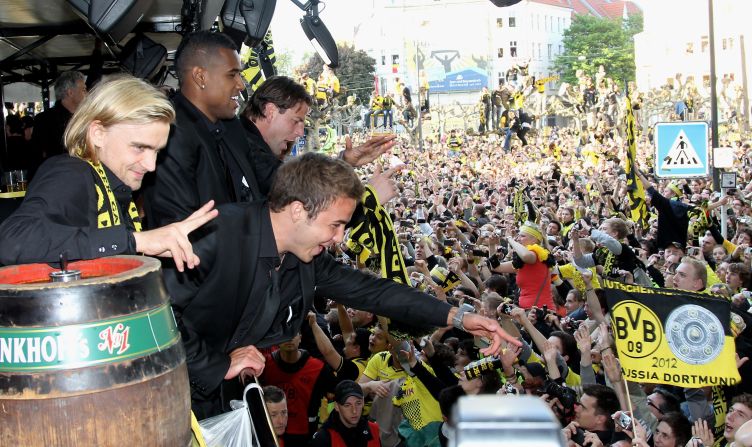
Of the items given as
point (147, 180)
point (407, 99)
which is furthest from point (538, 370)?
point (407, 99)

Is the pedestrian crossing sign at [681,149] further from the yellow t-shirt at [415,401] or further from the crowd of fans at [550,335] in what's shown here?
the yellow t-shirt at [415,401]

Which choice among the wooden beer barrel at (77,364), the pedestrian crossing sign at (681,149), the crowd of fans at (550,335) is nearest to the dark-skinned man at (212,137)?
the crowd of fans at (550,335)

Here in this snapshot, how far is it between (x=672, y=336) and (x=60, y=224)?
14.8ft

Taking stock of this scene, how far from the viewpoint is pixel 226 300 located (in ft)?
10.7

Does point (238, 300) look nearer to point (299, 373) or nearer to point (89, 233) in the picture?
point (89, 233)

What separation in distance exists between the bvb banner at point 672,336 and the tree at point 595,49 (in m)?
107

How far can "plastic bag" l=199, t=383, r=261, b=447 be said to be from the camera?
2.73 m

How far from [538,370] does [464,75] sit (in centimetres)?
10786

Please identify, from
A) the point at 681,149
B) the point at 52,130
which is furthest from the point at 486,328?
the point at 681,149

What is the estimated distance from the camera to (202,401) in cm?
320

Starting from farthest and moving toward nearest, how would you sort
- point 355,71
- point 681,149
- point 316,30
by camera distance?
1. point 355,71
2. point 681,149
3. point 316,30

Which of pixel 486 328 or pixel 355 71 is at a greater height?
pixel 355 71

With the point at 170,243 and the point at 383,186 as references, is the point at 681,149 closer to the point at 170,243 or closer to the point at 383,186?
the point at 383,186

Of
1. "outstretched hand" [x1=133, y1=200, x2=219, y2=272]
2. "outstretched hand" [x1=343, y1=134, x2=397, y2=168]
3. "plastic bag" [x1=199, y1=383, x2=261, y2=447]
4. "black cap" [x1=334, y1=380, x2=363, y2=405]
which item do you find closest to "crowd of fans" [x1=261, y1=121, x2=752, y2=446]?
"black cap" [x1=334, y1=380, x2=363, y2=405]
